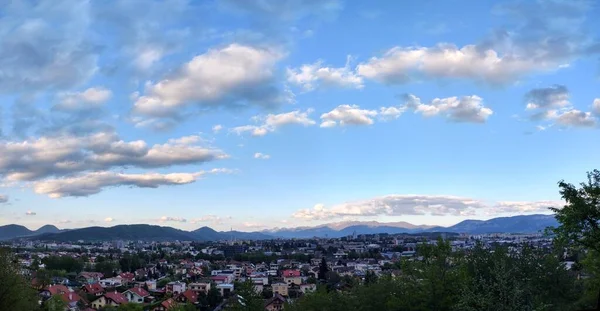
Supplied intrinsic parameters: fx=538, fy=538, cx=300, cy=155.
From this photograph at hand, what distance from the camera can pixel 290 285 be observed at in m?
108

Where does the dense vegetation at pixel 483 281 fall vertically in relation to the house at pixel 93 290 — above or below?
above

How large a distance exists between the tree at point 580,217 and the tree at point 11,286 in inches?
1211

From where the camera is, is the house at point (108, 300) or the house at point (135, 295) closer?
the house at point (108, 300)

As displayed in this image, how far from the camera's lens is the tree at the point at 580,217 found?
18.2 m

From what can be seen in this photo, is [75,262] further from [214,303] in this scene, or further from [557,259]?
[557,259]

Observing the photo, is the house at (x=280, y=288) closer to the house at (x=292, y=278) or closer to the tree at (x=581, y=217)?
the house at (x=292, y=278)

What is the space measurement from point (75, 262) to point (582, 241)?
15028cm

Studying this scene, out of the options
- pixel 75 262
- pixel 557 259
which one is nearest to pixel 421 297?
pixel 557 259

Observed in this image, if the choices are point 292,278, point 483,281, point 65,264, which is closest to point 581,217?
point 483,281

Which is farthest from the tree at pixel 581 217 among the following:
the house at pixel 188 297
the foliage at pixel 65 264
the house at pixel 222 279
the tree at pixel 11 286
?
the foliage at pixel 65 264

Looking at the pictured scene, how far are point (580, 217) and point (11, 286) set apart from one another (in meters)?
31.8

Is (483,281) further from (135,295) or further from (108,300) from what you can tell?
(135,295)

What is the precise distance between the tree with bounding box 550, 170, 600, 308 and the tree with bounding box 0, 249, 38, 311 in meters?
30.8

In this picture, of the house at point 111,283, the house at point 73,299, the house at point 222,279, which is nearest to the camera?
the house at point 73,299
